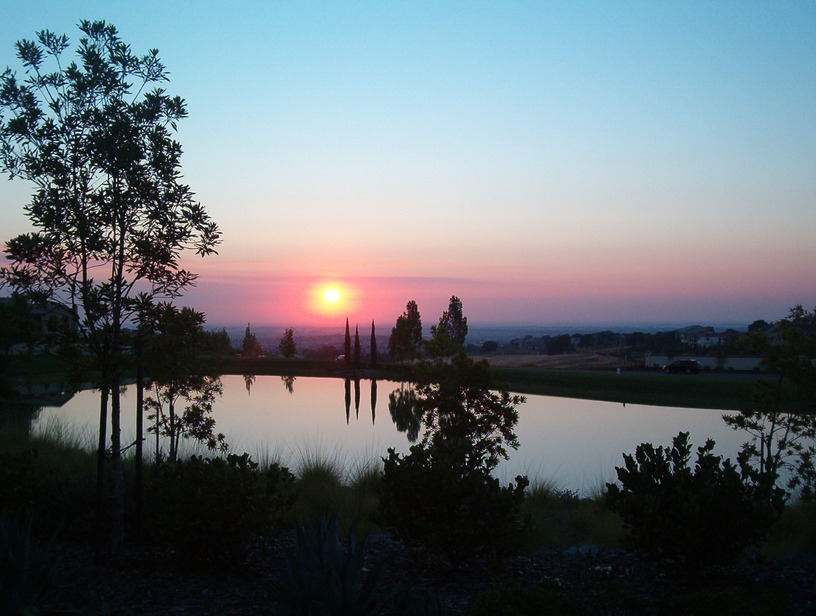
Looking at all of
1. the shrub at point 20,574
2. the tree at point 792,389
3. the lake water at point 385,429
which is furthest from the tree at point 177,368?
the tree at point 792,389

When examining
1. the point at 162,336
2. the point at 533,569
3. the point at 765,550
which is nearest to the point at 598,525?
the point at 765,550

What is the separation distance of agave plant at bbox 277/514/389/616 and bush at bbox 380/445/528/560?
1.51 meters

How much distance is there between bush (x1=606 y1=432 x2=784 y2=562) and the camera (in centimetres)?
539

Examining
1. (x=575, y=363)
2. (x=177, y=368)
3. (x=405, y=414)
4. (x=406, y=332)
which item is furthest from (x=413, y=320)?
(x=177, y=368)

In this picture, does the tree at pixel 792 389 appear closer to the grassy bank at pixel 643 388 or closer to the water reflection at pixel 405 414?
the water reflection at pixel 405 414

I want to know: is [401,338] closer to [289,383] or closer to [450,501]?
[289,383]

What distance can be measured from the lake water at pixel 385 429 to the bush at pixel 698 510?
5.96 m

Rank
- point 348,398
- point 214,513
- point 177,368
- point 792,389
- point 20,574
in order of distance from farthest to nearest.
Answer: point 348,398 < point 177,368 < point 792,389 < point 214,513 < point 20,574

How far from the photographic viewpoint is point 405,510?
6.02 metres

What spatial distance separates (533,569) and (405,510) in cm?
136

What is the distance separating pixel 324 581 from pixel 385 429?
1775 centimetres

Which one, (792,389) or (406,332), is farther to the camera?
(406,332)

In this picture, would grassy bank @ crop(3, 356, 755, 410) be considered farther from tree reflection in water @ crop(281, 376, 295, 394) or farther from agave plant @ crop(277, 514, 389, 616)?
agave plant @ crop(277, 514, 389, 616)

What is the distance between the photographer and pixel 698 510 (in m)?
5.34
